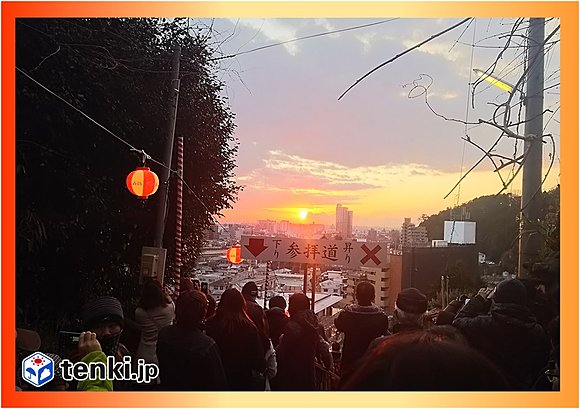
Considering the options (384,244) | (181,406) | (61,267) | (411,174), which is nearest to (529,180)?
(411,174)

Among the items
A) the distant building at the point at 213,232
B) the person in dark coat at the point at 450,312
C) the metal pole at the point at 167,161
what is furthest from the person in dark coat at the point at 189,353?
the person in dark coat at the point at 450,312

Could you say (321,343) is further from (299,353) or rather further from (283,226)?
(283,226)

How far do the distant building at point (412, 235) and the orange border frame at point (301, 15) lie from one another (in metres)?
0.67

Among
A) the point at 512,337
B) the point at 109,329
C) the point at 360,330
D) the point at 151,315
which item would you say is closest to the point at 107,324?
the point at 109,329

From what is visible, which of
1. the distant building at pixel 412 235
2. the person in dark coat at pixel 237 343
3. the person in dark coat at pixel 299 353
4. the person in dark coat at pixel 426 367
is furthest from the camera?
the distant building at pixel 412 235

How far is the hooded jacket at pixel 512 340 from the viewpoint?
8.54ft

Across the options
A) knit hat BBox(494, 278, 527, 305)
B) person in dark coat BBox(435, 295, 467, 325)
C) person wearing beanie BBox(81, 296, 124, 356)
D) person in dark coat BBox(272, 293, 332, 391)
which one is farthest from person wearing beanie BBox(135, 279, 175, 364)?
knit hat BBox(494, 278, 527, 305)

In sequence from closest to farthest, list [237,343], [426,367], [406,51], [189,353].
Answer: [426,367], [189,353], [237,343], [406,51]

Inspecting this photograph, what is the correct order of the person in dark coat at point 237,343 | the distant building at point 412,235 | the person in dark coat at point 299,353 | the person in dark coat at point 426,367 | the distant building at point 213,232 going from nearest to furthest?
the person in dark coat at point 426,367 < the person in dark coat at point 237,343 < the person in dark coat at point 299,353 < the distant building at point 412,235 < the distant building at point 213,232

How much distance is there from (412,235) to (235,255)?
92cm

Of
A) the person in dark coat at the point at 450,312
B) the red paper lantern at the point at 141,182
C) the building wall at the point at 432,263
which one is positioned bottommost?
the person in dark coat at the point at 450,312

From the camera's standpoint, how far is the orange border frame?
2.62 meters

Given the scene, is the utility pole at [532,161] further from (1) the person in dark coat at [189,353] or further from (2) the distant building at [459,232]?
(1) the person in dark coat at [189,353]

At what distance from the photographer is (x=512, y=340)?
8.54ft
